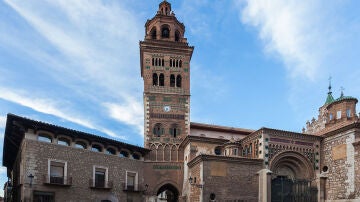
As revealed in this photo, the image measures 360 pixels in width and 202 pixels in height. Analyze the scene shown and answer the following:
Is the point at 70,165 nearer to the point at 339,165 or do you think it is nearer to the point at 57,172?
the point at 57,172

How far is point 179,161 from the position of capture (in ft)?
110

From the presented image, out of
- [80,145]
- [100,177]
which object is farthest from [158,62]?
[100,177]

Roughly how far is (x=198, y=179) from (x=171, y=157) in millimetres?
8177

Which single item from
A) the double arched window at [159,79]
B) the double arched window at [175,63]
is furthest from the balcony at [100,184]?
the double arched window at [175,63]

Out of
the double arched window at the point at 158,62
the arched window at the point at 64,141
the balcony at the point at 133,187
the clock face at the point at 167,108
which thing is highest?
the double arched window at the point at 158,62

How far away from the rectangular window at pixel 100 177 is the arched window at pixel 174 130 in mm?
8001

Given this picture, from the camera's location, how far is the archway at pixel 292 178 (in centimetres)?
2609

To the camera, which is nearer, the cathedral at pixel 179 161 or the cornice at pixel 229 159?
the cathedral at pixel 179 161

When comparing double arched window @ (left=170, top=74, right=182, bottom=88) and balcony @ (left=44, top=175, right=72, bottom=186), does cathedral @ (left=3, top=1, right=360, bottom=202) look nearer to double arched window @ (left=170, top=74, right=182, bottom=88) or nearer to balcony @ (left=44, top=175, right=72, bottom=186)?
balcony @ (left=44, top=175, right=72, bottom=186)

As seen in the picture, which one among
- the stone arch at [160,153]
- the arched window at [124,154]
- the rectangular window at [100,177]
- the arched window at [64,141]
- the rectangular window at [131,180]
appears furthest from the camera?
the stone arch at [160,153]

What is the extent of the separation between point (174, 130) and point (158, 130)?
1589 mm

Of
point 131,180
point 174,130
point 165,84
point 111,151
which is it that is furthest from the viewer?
point 165,84

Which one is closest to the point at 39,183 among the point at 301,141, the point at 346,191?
the point at 301,141

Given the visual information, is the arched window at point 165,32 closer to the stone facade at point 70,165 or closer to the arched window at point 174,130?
the arched window at point 174,130
